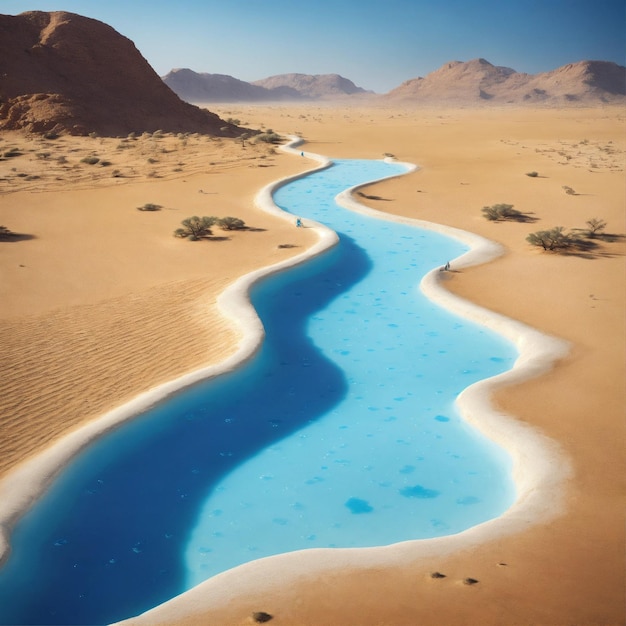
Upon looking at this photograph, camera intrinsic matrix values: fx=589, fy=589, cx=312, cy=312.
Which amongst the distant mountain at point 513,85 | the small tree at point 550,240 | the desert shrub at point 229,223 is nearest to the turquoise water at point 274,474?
the small tree at point 550,240

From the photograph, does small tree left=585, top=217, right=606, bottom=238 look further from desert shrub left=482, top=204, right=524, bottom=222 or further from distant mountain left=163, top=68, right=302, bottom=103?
distant mountain left=163, top=68, right=302, bottom=103

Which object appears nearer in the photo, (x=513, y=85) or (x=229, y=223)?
(x=229, y=223)

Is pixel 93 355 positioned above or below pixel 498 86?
below

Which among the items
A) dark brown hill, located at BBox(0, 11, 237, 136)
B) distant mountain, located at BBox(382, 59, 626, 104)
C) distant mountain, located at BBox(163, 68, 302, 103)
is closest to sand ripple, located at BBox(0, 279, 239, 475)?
dark brown hill, located at BBox(0, 11, 237, 136)

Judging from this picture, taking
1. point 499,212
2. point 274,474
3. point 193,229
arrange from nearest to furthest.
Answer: point 274,474
point 193,229
point 499,212

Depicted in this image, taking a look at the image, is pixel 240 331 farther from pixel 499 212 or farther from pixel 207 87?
pixel 207 87

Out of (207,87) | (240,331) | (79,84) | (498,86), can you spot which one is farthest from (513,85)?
(240,331)

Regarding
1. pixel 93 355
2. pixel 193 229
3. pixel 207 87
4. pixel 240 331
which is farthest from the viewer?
pixel 207 87

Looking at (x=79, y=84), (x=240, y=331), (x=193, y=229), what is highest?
(x=79, y=84)
